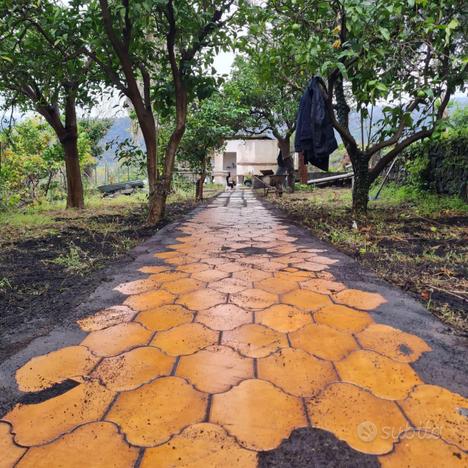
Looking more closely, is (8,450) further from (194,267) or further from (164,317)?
(194,267)

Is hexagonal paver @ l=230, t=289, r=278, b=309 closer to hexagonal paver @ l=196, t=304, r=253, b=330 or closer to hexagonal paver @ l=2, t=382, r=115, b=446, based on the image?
hexagonal paver @ l=196, t=304, r=253, b=330

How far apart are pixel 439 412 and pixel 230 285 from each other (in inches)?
55.7

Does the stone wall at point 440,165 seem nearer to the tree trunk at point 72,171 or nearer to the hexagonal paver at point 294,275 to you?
the hexagonal paver at point 294,275

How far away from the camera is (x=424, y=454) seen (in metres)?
0.96

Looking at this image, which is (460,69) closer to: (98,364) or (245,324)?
(245,324)

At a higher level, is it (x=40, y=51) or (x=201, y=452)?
(x=40, y=51)

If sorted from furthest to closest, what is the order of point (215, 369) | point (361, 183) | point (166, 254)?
point (361, 183) → point (166, 254) → point (215, 369)

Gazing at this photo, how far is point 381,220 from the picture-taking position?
5082 millimetres

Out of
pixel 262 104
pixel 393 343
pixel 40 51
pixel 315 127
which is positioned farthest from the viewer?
pixel 262 104

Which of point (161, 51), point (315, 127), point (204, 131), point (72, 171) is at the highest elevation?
point (161, 51)

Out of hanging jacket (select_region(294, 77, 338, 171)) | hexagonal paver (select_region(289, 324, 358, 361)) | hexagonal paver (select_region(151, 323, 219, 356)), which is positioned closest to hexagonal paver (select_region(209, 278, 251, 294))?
hexagonal paver (select_region(151, 323, 219, 356))

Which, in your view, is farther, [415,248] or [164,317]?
[415,248]

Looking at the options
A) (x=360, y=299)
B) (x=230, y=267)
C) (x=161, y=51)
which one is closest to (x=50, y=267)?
(x=230, y=267)

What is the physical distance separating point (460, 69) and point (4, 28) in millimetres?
5314
